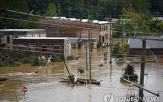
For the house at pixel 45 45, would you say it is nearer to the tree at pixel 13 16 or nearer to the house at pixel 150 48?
the tree at pixel 13 16

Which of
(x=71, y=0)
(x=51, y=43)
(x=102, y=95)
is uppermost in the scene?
(x=71, y=0)

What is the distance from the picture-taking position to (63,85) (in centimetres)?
2594

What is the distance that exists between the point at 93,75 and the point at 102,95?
610cm

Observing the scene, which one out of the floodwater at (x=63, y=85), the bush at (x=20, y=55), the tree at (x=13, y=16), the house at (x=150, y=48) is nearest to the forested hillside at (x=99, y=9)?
the tree at (x=13, y=16)

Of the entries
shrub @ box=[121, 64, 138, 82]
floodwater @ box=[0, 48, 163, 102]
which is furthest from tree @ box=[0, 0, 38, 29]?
shrub @ box=[121, 64, 138, 82]

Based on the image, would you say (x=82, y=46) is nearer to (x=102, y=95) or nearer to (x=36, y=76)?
(x=36, y=76)

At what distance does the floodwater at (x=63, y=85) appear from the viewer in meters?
22.9

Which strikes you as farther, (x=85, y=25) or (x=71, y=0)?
(x=71, y=0)

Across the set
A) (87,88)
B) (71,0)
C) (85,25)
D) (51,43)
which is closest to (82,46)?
(85,25)

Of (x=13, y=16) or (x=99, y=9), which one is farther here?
(x=99, y=9)

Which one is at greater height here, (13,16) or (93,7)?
(93,7)

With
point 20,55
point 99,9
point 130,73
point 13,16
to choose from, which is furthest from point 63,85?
point 99,9

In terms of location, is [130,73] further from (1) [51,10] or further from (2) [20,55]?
(1) [51,10]

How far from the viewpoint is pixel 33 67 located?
33031mm
